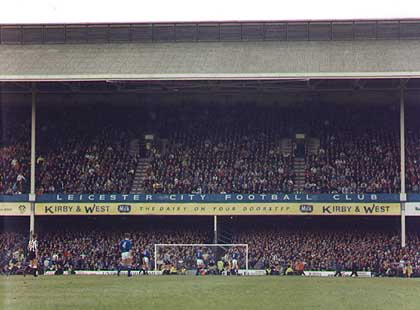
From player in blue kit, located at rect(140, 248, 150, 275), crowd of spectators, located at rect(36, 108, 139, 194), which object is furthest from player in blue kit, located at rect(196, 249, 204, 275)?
crowd of spectators, located at rect(36, 108, 139, 194)

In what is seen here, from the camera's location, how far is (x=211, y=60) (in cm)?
4706

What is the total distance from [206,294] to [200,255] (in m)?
16.9

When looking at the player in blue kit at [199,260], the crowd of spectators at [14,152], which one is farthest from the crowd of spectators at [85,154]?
the player in blue kit at [199,260]

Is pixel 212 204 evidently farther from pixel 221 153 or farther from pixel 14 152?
pixel 14 152

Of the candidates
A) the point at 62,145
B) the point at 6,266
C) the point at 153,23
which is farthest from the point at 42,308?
the point at 153,23

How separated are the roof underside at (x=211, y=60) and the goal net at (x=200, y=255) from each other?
7.36m

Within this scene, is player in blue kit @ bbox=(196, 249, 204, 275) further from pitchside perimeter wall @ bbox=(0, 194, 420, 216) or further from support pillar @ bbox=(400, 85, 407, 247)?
support pillar @ bbox=(400, 85, 407, 247)

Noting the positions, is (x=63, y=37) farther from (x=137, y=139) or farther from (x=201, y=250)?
(x=201, y=250)

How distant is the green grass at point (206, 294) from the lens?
22.6 m

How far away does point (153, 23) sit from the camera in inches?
2053

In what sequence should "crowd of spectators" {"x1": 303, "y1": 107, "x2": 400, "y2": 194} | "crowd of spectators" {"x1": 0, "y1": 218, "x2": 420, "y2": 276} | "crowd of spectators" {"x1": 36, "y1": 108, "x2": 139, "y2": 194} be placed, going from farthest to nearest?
"crowd of spectators" {"x1": 36, "y1": 108, "x2": 139, "y2": 194} < "crowd of spectators" {"x1": 303, "y1": 107, "x2": 400, "y2": 194} < "crowd of spectators" {"x1": 0, "y1": 218, "x2": 420, "y2": 276}

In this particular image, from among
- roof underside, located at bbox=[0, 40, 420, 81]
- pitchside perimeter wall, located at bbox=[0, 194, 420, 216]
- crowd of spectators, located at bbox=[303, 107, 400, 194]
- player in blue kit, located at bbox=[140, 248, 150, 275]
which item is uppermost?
roof underside, located at bbox=[0, 40, 420, 81]

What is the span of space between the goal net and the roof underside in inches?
290

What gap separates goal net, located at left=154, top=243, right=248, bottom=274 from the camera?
42406 mm
